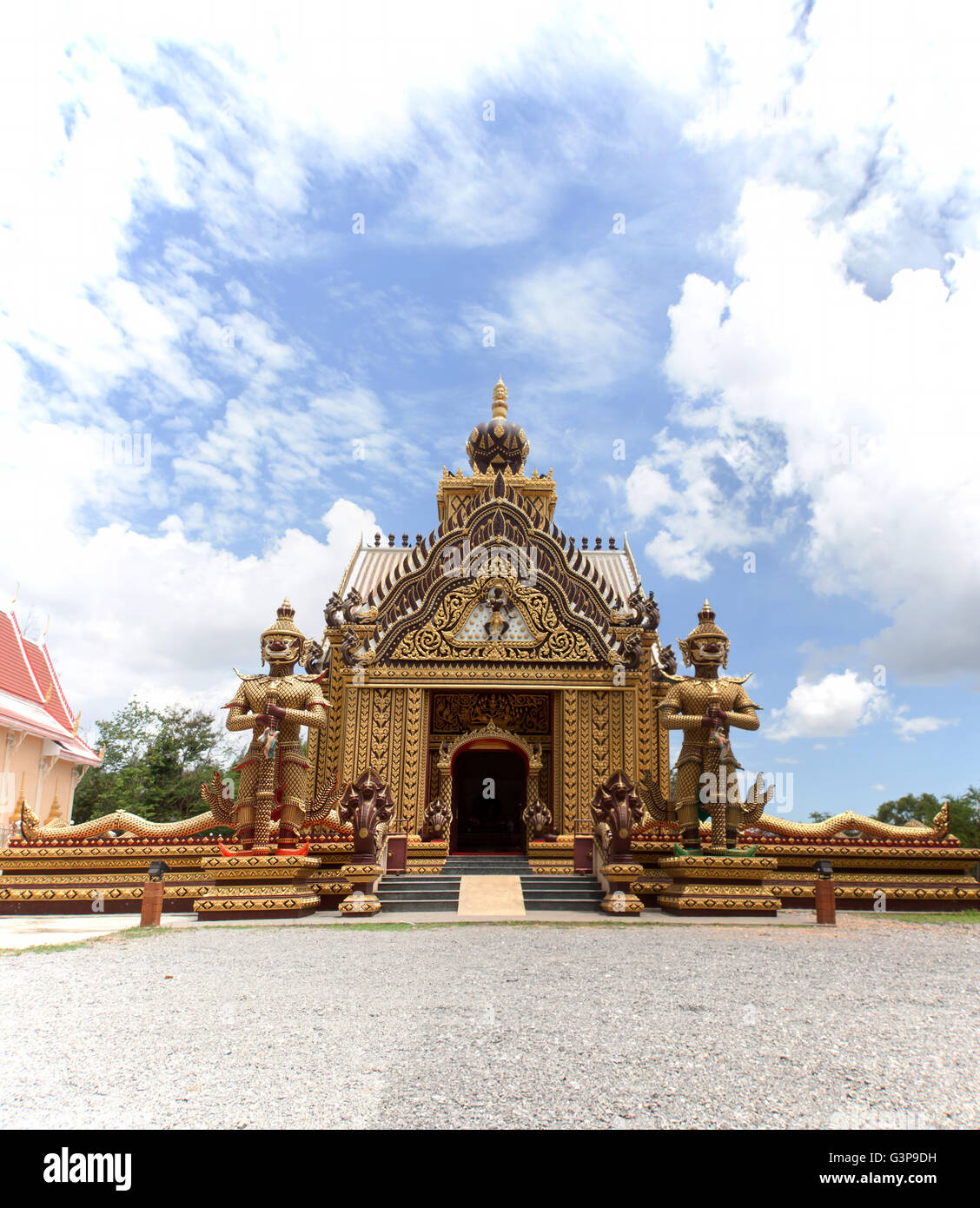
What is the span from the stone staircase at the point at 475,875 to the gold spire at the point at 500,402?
1325 cm

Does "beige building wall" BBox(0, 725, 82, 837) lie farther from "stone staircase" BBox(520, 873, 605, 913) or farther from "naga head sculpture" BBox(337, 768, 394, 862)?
"stone staircase" BBox(520, 873, 605, 913)

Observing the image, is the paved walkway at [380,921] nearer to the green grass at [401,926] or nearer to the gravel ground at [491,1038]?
the green grass at [401,926]

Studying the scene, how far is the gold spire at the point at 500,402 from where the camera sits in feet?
70.6

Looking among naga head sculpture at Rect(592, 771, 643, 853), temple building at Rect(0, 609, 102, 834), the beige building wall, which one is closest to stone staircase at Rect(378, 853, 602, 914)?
naga head sculpture at Rect(592, 771, 643, 853)

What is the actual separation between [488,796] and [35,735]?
38.6 feet

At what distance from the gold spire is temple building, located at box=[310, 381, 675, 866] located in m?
5.74

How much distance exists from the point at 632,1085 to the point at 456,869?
977cm

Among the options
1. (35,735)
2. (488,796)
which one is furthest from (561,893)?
(35,735)

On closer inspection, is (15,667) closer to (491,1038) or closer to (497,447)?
(497,447)

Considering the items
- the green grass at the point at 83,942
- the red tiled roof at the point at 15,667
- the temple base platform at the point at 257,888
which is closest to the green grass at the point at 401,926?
the green grass at the point at 83,942

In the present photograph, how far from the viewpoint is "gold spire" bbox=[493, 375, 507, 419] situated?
21516 mm

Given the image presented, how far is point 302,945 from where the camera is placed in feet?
25.2

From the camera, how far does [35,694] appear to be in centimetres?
2114

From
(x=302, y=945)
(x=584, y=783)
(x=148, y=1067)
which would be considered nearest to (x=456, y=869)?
(x=584, y=783)
